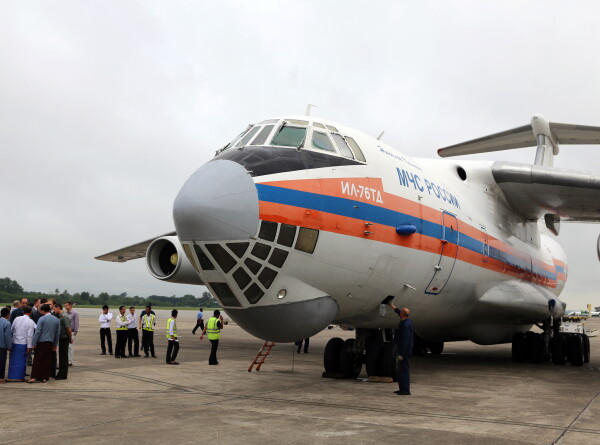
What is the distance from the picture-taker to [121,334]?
1326 centimetres

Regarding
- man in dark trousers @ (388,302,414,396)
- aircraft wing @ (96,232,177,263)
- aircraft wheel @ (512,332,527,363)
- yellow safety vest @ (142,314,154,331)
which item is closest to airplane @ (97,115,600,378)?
man in dark trousers @ (388,302,414,396)

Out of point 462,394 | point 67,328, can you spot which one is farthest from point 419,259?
point 67,328

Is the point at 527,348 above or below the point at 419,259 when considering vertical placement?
below

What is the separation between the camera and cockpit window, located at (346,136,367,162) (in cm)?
770

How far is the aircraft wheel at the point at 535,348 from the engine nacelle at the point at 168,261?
785 cm

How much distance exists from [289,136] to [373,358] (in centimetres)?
369

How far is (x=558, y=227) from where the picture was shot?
18.2 m

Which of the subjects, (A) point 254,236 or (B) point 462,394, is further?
(B) point 462,394

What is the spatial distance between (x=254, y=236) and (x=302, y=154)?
1.44 meters

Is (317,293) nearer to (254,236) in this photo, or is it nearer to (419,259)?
(254,236)

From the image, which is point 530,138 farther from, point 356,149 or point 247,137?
point 247,137

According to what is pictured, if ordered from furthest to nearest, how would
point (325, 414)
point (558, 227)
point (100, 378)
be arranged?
point (558, 227) < point (100, 378) < point (325, 414)

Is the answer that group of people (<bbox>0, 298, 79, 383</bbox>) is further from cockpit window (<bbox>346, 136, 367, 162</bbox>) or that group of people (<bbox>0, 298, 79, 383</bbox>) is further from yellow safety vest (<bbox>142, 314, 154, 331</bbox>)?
cockpit window (<bbox>346, 136, 367, 162</bbox>)

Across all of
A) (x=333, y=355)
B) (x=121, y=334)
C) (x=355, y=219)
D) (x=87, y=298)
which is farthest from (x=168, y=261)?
(x=87, y=298)
